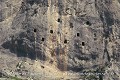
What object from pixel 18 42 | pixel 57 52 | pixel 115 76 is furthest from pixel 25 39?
pixel 115 76

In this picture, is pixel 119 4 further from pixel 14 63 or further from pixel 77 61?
pixel 14 63

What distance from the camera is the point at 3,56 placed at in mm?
38375

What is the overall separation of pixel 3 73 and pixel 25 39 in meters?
3.79

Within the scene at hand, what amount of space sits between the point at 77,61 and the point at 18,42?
5.47 meters

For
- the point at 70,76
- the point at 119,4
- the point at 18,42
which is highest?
the point at 119,4

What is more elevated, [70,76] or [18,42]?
[18,42]

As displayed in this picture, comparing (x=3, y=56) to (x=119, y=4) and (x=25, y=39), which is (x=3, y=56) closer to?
Answer: (x=25, y=39)

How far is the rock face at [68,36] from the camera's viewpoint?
37.6 metres

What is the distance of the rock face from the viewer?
3762 centimetres

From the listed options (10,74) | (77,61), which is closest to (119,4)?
(77,61)

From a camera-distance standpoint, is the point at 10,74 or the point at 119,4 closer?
the point at 10,74

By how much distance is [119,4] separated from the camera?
40125 millimetres

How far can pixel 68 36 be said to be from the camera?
38.5 metres

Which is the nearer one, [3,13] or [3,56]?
[3,56]
